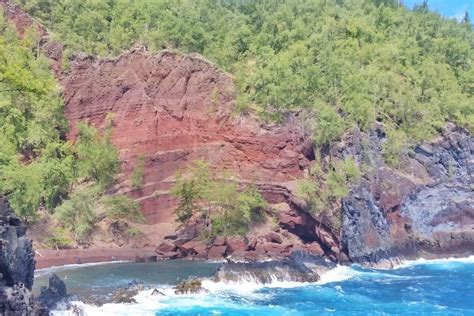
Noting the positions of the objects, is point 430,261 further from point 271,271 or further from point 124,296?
point 124,296

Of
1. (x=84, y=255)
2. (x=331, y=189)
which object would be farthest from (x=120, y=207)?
(x=331, y=189)

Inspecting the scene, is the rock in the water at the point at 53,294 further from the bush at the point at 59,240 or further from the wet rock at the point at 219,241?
the wet rock at the point at 219,241

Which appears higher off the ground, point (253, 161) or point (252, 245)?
point (253, 161)

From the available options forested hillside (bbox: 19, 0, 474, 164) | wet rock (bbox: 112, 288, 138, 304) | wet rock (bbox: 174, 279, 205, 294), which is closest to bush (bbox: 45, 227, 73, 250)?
wet rock (bbox: 112, 288, 138, 304)

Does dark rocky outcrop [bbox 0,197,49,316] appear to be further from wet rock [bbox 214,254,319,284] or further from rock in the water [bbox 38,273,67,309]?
wet rock [bbox 214,254,319,284]

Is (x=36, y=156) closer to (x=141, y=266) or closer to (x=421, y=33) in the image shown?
(x=141, y=266)

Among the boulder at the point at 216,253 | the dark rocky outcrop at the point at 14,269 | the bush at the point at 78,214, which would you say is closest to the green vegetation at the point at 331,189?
the boulder at the point at 216,253
